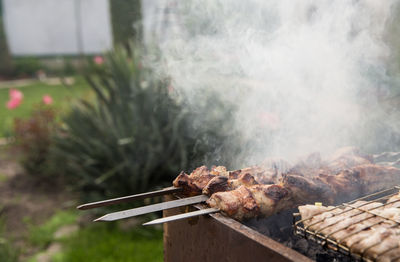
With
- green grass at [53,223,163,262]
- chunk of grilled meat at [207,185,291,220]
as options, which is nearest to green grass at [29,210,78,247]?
green grass at [53,223,163,262]

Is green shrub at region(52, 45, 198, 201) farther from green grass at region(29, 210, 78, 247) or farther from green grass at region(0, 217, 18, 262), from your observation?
green grass at region(0, 217, 18, 262)

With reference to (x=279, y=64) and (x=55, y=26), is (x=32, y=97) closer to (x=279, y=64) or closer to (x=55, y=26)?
(x=55, y=26)

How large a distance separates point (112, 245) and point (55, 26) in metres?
15.9

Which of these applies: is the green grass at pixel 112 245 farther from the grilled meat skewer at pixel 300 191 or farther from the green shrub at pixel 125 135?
the grilled meat skewer at pixel 300 191

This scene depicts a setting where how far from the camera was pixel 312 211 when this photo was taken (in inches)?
69.0

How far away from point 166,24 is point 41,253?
2981 mm

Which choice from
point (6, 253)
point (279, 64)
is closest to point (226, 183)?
point (279, 64)

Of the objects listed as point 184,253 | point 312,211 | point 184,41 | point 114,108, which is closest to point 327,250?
point 312,211

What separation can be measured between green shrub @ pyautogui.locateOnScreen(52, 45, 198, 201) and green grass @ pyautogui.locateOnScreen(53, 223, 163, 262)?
1.64 feet

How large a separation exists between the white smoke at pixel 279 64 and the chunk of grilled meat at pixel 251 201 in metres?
1.00

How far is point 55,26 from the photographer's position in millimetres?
17719

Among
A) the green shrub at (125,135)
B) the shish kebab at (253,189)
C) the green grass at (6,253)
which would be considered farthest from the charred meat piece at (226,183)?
the green grass at (6,253)

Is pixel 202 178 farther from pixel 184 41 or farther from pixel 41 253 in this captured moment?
pixel 41 253

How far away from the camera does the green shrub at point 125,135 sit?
4.49 m
